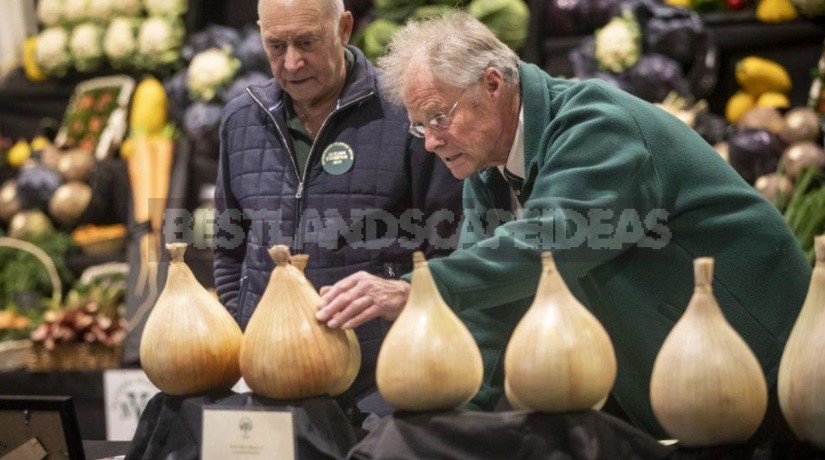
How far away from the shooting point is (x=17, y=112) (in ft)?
20.3

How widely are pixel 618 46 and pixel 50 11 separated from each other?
10.7 ft

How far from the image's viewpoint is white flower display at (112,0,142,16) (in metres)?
5.83

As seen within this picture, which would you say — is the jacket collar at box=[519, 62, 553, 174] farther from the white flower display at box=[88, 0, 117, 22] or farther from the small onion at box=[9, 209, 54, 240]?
A: the white flower display at box=[88, 0, 117, 22]

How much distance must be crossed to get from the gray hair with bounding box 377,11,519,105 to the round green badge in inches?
18.8

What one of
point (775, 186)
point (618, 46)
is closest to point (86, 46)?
point (618, 46)

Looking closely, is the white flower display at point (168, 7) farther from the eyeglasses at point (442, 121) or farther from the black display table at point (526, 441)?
the black display table at point (526, 441)

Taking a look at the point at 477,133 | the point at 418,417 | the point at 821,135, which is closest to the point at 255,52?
the point at 821,135

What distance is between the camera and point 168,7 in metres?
5.62

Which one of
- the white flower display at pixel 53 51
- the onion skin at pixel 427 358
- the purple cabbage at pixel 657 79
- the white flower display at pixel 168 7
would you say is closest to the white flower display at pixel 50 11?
the white flower display at pixel 53 51

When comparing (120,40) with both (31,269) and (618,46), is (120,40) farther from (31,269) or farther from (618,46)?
(618,46)

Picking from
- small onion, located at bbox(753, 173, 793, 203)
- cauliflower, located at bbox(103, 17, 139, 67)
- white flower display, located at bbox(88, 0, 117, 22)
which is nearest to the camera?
small onion, located at bbox(753, 173, 793, 203)

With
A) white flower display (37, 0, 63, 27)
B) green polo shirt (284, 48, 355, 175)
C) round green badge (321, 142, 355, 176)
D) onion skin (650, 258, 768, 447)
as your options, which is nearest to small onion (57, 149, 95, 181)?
white flower display (37, 0, 63, 27)

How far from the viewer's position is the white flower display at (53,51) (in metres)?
5.76

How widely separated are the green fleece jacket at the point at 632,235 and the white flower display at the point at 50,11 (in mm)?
4602
